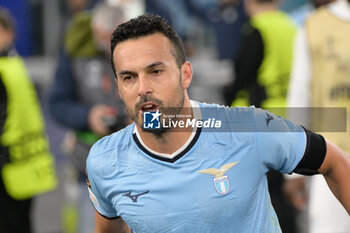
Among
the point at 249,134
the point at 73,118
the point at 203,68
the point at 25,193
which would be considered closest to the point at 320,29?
the point at 249,134

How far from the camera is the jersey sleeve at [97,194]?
2.75 meters

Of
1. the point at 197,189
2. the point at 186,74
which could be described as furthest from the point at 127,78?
the point at 197,189

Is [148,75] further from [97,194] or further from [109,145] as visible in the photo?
[97,194]

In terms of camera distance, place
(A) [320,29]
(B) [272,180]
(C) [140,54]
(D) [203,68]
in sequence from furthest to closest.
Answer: (D) [203,68] → (B) [272,180] → (A) [320,29] → (C) [140,54]

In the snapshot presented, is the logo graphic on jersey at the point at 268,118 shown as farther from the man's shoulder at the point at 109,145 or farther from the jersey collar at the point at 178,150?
the man's shoulder at the point at 109,145

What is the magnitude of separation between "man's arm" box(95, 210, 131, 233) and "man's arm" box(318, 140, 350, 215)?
85 centimetres

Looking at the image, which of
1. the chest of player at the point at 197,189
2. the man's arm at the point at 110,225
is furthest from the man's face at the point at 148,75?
the man's arm at the point at 110,225

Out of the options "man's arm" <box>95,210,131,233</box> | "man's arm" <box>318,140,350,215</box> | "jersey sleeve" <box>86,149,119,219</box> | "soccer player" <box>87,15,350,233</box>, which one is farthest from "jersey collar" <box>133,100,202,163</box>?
"man's arm" <box>318,140,350,215</box>

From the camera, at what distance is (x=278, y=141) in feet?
8.42

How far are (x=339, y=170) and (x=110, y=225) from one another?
3.14 feet

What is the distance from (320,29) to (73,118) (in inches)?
79.7

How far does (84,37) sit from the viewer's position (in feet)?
16.8

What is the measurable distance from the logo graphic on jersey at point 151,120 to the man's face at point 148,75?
0.02m

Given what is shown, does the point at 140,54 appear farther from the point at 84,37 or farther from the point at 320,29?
the point at 84,37
